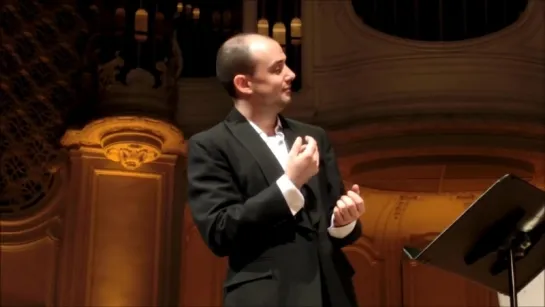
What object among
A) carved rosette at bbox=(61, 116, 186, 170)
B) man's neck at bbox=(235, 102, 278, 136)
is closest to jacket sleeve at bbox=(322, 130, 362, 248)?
man's neck at bbox=(235, 102, 278, 136)

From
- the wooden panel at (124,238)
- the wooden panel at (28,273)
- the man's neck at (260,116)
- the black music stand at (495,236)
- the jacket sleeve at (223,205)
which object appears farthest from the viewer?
the wooden panel at (28,273)

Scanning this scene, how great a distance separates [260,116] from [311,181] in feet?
0.69

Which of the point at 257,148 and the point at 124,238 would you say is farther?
the point at 124,238

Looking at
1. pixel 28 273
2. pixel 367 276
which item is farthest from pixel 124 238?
pixel 367 276

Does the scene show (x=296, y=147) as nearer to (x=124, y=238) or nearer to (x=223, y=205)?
(x=223, y=205)

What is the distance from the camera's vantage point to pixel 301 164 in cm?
218

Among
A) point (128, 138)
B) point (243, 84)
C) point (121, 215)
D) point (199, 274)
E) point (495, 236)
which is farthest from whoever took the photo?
point (199, 274)

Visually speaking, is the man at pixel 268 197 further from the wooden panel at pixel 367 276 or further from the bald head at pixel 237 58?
the wooden panel at pixel 367 276

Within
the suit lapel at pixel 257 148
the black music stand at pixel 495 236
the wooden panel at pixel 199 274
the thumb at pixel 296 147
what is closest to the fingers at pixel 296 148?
the thumb at pixel 296 147

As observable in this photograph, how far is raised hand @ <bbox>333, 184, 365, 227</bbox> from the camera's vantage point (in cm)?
222

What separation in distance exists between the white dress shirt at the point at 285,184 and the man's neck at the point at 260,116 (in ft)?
0.04

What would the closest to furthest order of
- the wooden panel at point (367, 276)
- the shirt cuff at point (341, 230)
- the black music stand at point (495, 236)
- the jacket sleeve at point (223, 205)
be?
the jacket sleeve at point (223, 205)
the shirt cuff at point (341, 230)
the black music stand at point (495, 236)
the wooden panel at point (367, 276)

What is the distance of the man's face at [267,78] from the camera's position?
2.36m

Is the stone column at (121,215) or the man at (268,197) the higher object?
the man at (268,197)
